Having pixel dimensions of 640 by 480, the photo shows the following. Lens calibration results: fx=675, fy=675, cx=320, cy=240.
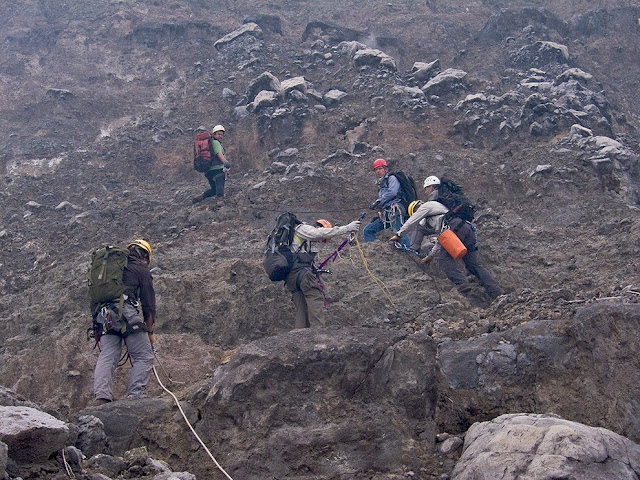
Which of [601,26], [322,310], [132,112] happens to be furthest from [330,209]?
[601,26]

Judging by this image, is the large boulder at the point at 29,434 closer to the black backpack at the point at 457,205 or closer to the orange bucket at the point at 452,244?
the orange bucket at the point at 452,244

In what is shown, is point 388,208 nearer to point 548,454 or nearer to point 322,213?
point 322,213

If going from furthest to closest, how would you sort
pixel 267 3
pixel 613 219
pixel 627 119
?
pixel 267 3 → pixel 627 119 → pixel 613 219

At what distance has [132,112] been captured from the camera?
69.5 feet

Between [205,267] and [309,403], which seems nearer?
[309,403]

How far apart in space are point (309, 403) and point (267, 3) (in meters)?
27.0

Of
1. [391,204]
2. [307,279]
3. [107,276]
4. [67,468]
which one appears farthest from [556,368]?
[391,204]

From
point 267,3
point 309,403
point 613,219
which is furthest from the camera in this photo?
point 267,3

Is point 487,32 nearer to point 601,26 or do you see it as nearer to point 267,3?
point 601,26

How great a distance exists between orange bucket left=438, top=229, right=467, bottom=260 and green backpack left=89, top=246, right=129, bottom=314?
15.7 feet

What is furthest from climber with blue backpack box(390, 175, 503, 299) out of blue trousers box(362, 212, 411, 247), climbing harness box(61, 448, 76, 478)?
climbing harness box(61, 448, 76, 478)

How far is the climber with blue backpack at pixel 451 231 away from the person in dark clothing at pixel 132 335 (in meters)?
4.51

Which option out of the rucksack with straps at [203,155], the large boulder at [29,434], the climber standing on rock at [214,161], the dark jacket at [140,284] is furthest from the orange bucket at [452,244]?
the large boulder at [29,434]

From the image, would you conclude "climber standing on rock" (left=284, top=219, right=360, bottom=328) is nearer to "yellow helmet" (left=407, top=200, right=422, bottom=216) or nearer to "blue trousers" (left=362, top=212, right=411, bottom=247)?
"yellow helmet" (left=407, top=200, right=422, bottom=216)
